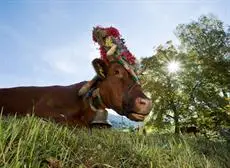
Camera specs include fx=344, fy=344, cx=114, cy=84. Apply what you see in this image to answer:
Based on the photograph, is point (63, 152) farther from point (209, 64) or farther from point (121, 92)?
point (209, 64)

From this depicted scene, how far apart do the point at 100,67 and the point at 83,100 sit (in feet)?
2.88

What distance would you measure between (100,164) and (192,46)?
41.5 metres

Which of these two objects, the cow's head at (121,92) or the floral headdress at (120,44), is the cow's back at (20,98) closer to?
the cow's head at (121,92)

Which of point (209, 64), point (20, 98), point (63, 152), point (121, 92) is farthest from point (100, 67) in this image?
point (209, 64)

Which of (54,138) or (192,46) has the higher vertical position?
(192,46)

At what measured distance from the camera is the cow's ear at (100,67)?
7562mm

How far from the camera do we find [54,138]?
322 centimetres

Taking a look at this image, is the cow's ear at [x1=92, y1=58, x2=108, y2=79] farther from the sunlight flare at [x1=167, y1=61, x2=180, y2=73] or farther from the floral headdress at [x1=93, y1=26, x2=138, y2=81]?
the sunlight flare at [x1=167, y1=61, x2=180, y2=73]

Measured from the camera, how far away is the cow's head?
689 cm

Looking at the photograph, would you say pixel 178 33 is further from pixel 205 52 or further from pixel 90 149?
pixel 90 149

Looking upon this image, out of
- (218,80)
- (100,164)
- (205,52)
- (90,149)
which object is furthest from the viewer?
(205,52)

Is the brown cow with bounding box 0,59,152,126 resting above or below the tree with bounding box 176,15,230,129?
below

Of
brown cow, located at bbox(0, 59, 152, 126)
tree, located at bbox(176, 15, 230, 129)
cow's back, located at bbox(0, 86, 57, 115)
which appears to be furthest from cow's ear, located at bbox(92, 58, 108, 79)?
tree, located at bbox(176, 15, 230, 129)

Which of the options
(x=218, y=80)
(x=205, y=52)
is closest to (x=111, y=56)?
(x=218, y=80)
